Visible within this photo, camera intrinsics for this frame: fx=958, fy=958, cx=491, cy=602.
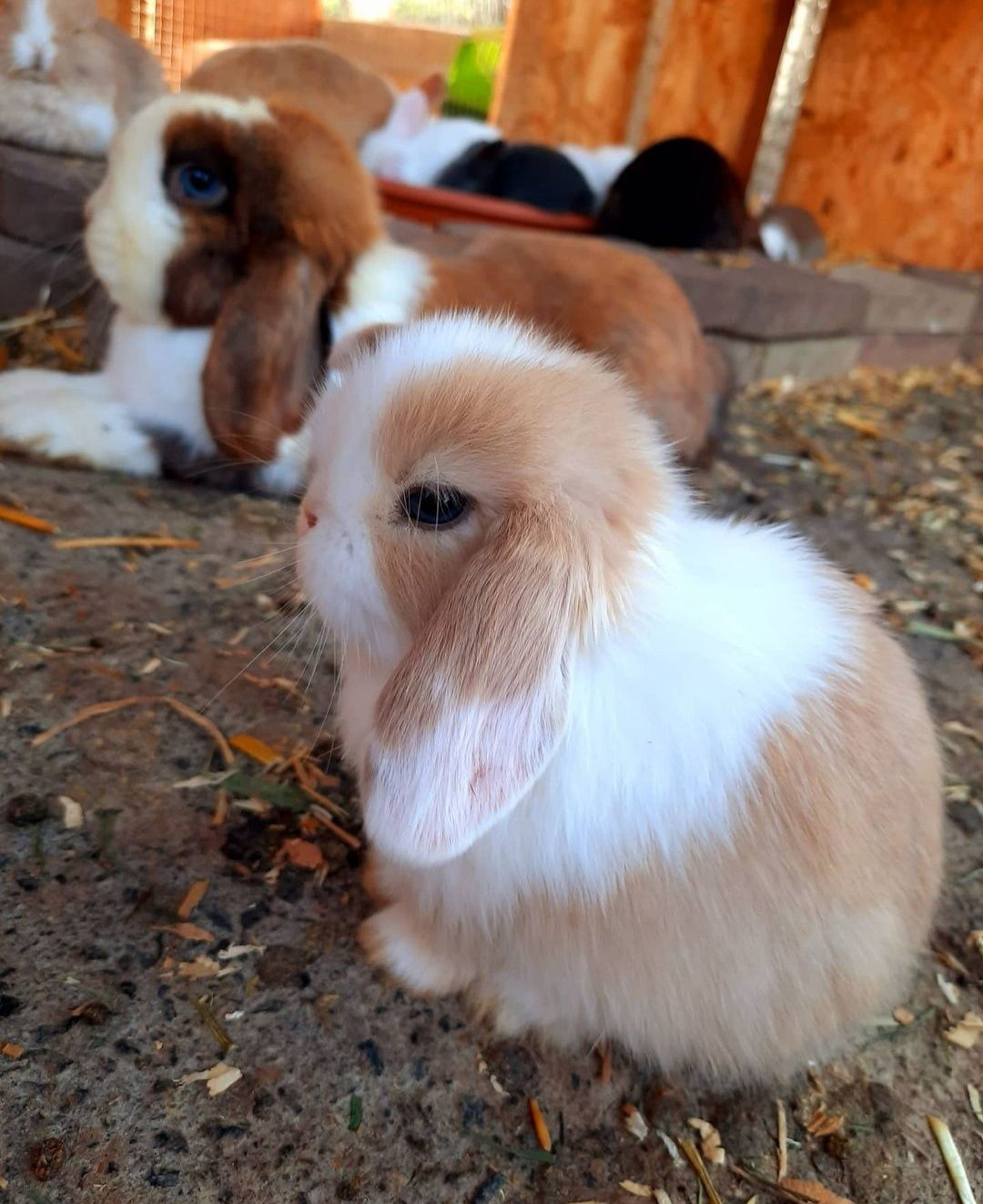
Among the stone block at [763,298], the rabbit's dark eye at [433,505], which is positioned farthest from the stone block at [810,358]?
the rabbit's dark eye at [433,505]

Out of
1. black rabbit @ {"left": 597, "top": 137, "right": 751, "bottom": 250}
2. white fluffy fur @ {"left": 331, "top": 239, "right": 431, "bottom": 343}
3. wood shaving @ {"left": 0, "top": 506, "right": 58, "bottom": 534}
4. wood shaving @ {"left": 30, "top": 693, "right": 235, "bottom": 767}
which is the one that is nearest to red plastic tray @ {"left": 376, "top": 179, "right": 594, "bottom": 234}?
black rabbit @ {"left": 597, "top": 137, "right": 751, "bottom": 250}

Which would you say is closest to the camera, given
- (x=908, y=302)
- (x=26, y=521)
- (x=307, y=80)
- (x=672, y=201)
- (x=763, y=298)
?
(x=26, y=521)

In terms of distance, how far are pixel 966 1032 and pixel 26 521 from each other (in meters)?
1.88

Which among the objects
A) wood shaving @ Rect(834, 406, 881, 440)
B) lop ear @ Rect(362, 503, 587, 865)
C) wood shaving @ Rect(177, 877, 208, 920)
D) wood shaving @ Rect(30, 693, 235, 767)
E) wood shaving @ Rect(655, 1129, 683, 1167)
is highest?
lop ear @ Rect(362, 503, 587, 865)

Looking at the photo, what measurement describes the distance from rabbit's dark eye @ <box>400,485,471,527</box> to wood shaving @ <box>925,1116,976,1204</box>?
0.94 metres

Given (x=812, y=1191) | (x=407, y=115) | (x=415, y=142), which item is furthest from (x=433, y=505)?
(x=407, y=115)

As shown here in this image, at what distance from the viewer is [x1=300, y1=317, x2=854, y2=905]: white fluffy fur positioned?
96cm

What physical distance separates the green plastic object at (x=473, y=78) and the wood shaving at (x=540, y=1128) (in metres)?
6.30

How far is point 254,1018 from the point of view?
1.12m

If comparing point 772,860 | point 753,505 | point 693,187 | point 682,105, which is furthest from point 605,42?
point 772,860

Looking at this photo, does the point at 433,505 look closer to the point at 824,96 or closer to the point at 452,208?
the point at 452,208

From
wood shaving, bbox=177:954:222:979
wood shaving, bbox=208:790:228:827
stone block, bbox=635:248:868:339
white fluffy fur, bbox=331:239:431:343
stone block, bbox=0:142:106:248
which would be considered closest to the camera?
wood shaving, bbox=177:954:222:979

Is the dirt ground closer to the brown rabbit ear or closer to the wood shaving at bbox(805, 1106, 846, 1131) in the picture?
the wood shaving at bbox(805, 1106, 846, 1131)

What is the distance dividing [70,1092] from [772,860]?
30.2 inches
